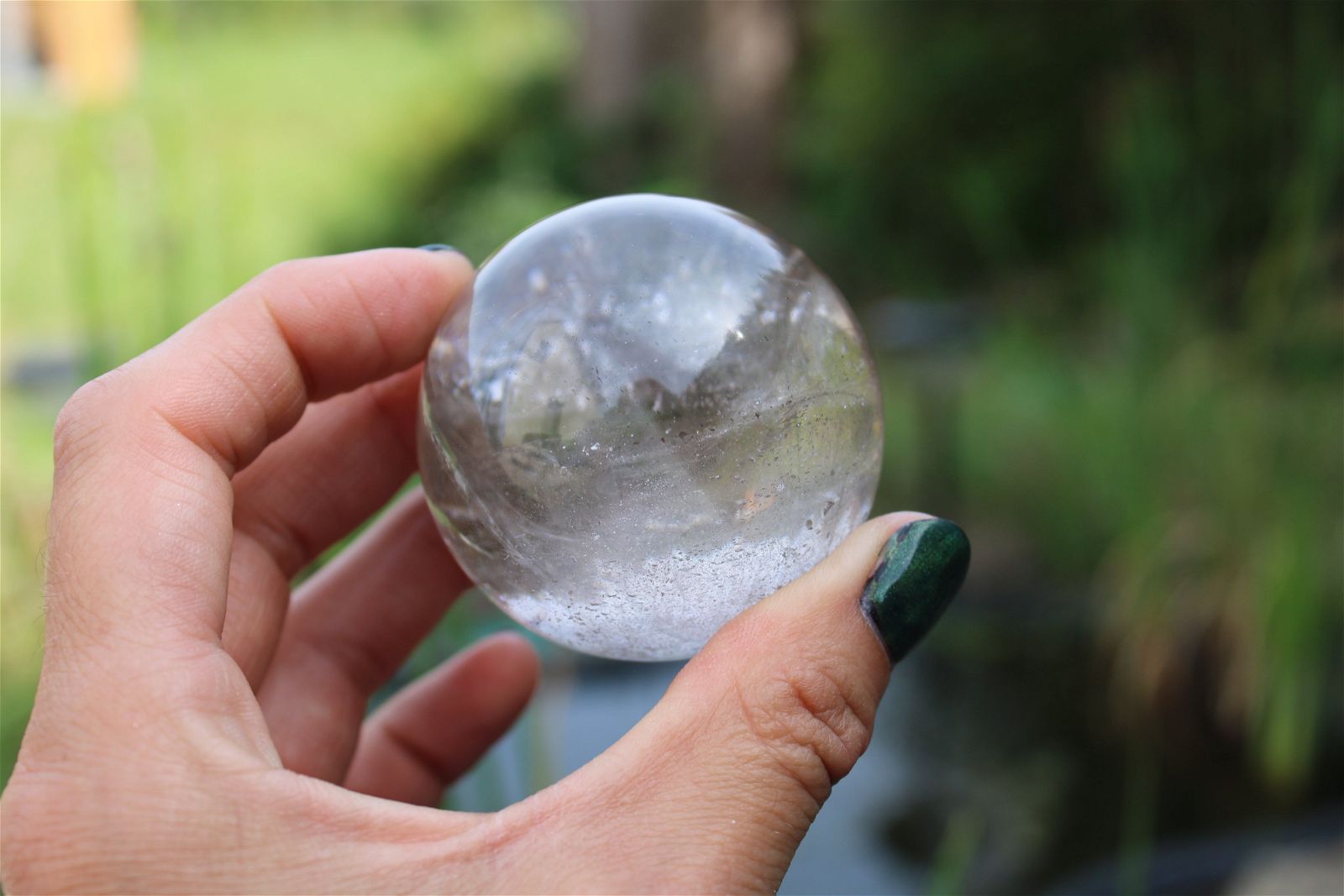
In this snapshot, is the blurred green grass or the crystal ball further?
the blurred green grass

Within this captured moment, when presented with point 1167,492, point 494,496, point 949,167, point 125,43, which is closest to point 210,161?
point 125,43

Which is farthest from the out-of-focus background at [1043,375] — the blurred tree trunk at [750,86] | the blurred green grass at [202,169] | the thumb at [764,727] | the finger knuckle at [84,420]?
the thumb at [764,727]

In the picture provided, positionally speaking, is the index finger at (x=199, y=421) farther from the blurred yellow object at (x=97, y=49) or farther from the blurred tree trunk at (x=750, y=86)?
the blurred tree trunk at (x=750, y=86)

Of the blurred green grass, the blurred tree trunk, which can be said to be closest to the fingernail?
the blurred green grass

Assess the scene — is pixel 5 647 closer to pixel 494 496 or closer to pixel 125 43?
pixel 125 43

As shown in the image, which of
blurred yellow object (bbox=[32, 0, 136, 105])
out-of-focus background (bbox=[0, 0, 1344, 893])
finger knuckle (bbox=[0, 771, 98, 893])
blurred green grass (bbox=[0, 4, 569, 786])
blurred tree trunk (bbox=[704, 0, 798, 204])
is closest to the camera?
finger knuckle (bbox=[0, 771, 98, 893])

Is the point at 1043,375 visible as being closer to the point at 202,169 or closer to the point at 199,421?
the point at 202,169

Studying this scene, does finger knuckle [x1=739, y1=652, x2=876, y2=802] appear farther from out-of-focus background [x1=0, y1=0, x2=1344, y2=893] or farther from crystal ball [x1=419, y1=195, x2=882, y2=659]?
out-of-focus background [x1=0, y1=0, x2=1344, y2=893]

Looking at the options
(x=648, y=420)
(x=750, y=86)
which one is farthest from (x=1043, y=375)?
(x=750, y=86)

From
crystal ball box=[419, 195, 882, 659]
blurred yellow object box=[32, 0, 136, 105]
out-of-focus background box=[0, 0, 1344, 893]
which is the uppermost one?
blurred yellow object box=[32, 0, 136, 105]
